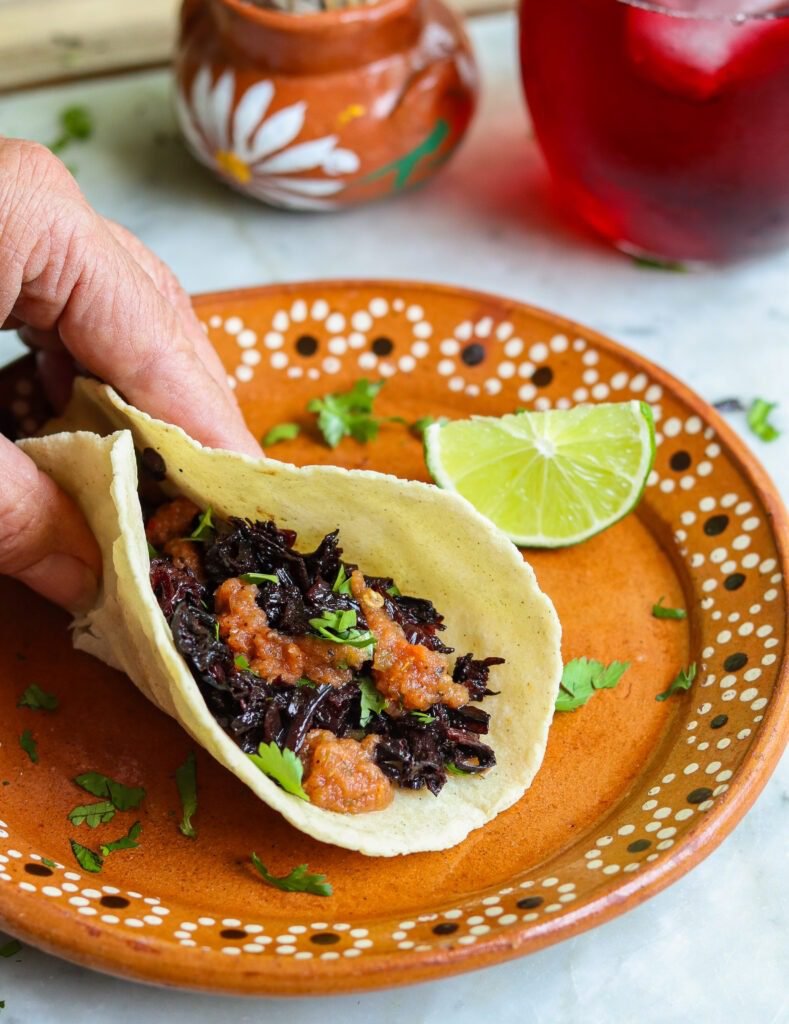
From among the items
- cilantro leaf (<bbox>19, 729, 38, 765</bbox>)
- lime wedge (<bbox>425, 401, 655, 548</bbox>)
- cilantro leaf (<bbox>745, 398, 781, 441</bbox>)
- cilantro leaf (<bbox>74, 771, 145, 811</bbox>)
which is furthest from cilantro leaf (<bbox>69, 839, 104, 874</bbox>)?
cilantro leaf (<bbox>745, 398, 781, 441</bbox>)

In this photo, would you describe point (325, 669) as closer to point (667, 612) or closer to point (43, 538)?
point (43, 538)

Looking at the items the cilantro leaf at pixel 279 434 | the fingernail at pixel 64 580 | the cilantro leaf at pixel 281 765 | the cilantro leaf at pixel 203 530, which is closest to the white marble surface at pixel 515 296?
the cilantro leaf at pixel 281 765

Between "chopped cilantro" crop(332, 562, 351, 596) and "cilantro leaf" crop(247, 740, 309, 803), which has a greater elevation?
"chopped cilantro" crop(332, 562, 351, 596)

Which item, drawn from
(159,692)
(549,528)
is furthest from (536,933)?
(549,528)

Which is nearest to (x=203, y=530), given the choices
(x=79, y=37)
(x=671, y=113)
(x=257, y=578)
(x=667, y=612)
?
(x=257, y=578)

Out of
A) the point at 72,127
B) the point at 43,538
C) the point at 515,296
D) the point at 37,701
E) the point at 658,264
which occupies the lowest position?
the point at 72,127

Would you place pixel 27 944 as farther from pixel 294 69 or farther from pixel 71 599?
pixel 294 69

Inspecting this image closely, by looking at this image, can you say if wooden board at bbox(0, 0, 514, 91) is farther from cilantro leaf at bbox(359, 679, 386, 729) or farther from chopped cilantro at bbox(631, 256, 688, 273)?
cilantro leaf at bbox(359, 679, 386, 729)
